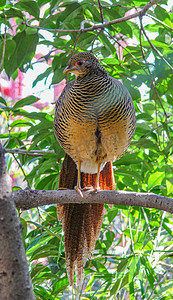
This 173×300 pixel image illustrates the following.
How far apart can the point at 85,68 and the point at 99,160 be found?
0.60 m

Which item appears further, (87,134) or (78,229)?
(78,229)

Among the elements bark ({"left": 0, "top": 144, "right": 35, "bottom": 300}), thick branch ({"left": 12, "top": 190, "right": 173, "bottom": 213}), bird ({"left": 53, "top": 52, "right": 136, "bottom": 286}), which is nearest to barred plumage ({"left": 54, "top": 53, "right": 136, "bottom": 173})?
bird ({"left": 53, "top": 52, "right": 136, "bottom": 286})

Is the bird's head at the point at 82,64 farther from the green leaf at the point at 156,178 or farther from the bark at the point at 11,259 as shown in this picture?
the bark at the point at 11,259

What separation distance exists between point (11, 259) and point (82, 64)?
4.53 feet

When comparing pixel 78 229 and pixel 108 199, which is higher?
pixel 108 199

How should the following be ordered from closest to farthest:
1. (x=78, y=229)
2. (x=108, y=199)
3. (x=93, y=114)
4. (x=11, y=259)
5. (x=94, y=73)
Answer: (x=11, y=259) < (x=108, y=199) < (x=93, y=114) < (x=94, y=73) < (x=78, y=229)

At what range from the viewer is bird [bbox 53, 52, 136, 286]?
6.87ft

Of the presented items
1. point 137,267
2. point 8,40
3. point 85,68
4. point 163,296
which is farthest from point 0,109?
point 163,296

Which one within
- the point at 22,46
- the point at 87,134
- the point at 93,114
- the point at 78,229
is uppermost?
the point at 22,46

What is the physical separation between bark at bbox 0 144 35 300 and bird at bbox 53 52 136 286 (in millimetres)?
935

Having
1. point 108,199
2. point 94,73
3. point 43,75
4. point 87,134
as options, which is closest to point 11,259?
point 108,199

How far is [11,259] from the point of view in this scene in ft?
3.49

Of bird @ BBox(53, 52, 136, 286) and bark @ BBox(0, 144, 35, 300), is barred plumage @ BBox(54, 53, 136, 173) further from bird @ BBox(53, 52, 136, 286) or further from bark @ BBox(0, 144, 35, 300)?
bark @ BBox(0, 144, 35, 300)

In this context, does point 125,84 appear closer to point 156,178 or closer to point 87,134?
point 87,134
